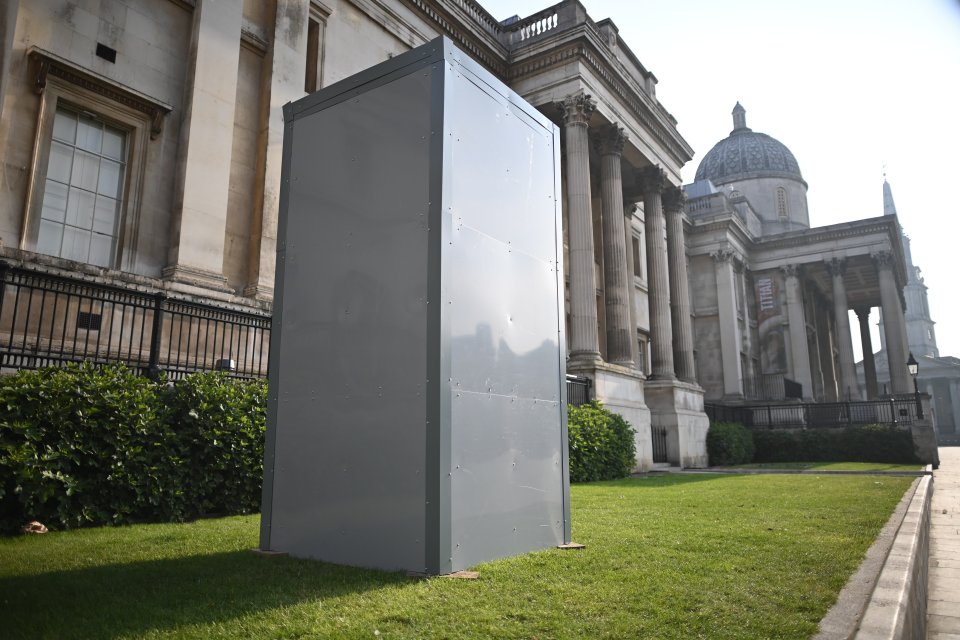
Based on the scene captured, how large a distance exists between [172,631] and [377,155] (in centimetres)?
366

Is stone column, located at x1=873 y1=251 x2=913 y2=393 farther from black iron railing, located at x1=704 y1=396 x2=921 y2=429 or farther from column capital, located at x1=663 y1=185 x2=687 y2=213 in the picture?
column capital, located at x1=663 y1=185 x2=687 y2=213

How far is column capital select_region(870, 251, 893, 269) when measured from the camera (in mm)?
41312

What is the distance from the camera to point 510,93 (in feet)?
20.7

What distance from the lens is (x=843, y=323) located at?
141 feet

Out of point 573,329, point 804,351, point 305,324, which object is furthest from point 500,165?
point 804,351

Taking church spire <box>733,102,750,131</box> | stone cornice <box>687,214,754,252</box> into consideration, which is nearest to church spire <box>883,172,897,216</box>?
church spire <box>733,102,750,131</box>

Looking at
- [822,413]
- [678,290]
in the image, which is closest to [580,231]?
[678,290]

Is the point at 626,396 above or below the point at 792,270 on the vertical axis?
below

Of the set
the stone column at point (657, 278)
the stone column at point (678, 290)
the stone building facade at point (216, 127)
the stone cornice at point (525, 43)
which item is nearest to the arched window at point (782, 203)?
the stone column at point (678, 290)

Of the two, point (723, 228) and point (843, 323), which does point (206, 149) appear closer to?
point (723, 228)

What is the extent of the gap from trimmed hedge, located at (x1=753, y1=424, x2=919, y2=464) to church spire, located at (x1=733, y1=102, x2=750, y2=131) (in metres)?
47.3

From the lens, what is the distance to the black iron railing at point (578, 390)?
17614 millimetres

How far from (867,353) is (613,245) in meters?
39.0

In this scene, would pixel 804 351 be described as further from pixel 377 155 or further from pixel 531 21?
pixel 377 155
